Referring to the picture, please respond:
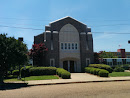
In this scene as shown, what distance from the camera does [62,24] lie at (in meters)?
24.8

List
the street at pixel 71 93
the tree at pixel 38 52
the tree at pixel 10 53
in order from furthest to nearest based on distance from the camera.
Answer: the tree at pixel 38 52, the tree at pixel 10 53, the street at pixel 71 93

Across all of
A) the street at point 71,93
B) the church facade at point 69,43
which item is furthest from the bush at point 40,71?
the street at point 71,93

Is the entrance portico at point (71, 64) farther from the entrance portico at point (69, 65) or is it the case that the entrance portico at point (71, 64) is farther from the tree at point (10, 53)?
the tree at point (10, 53)

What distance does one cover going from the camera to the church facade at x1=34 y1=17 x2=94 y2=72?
23.8m

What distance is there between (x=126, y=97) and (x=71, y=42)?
18479 millimetres

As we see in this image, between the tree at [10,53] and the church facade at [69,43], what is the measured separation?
1093cm

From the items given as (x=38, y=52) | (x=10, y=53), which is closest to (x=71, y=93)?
(x=10, y=53)

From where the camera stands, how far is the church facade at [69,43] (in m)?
23.8

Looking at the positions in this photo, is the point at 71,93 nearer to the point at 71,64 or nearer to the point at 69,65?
the point at 69,65

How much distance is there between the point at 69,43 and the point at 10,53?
1438 cm

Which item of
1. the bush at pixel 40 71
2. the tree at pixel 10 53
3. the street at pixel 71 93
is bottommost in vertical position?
the street at pixel 71 93

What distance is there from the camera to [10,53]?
38.0ft

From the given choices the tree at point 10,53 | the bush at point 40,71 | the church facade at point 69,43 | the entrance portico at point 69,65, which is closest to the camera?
the tree at point 10,53

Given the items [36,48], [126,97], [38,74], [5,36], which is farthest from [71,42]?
[126,97]
